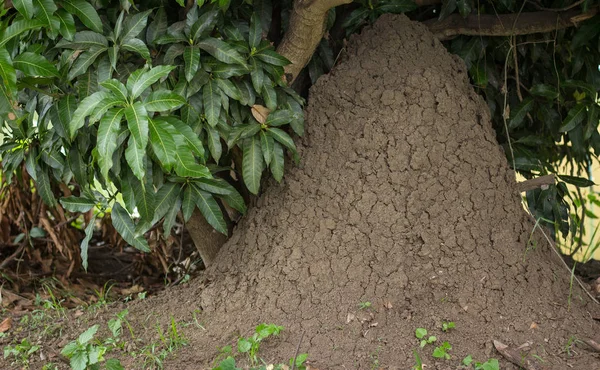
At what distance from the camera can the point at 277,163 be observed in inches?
145

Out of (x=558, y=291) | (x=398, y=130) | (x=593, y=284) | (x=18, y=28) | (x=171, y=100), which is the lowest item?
(x=593, y=284)

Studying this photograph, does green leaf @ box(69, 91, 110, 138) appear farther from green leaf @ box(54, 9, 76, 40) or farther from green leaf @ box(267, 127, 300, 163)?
green leaf @ box(267, 127, 300, 163)

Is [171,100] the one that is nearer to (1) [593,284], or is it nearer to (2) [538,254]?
(2) [538,254]

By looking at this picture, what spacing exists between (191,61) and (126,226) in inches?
36.2

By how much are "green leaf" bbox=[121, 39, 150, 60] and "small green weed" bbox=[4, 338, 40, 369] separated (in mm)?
1632

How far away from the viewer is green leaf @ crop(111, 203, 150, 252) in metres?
3.69

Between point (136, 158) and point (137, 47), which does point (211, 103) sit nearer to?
point (137, 47)

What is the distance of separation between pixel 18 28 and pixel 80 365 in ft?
4.77

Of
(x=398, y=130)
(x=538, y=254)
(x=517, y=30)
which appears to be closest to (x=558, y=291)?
(x=538, y=254)

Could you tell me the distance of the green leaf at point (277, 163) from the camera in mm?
3670

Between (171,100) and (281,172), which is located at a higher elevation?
(171,100)

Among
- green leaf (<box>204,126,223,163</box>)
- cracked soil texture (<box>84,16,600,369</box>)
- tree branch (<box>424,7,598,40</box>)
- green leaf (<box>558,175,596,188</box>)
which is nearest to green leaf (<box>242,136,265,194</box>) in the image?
green leaf (<box>204,126,223,163</box>)

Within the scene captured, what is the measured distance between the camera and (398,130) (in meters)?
3.76

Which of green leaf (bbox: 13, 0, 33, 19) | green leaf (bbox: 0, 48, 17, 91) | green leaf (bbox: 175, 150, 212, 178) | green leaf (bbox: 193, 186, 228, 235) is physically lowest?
green leaf (bbox: 193, 186, 228, 235)
